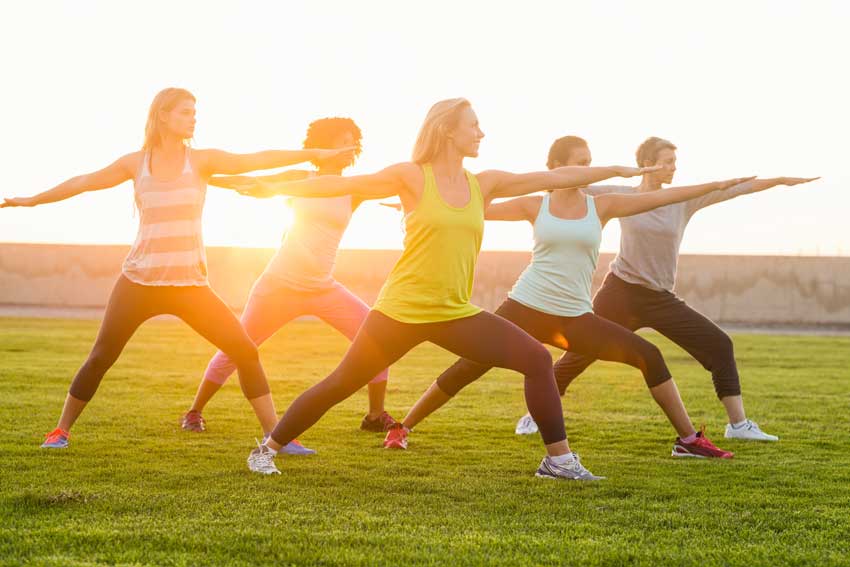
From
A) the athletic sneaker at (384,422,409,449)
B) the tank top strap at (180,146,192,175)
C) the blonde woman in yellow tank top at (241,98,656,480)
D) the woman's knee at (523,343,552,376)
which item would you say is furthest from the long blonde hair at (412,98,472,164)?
the athletic sneaker at (384,422,409,449)

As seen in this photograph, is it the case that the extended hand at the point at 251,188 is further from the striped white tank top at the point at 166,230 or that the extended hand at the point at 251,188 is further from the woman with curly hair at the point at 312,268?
the woman with curly hair at the point at 312,268

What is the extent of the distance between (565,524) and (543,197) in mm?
2485

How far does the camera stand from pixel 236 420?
26.5ft

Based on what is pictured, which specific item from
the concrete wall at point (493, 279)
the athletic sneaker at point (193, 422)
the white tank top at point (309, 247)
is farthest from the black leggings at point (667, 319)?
the concrete wall at point (493, 279)

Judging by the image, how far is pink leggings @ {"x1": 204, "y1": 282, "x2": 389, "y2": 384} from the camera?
6.92m

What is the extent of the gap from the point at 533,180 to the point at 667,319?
223cm

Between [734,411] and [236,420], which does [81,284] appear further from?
[734,411]

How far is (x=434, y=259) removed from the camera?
5.20m

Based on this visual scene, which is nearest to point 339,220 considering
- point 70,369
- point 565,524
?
point 565,524

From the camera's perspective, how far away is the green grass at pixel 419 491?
4.11 metres

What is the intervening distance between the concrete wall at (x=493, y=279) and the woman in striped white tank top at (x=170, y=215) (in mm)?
18009

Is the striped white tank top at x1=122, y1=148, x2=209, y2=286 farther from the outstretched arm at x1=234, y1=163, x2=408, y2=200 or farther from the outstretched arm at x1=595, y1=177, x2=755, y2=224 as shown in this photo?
the outstretched arm at x1=595, y1=177, x2=755, y2=224

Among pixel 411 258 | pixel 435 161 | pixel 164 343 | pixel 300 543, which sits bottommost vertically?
pixel 164 343

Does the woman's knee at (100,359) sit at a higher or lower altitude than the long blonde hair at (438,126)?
lower
